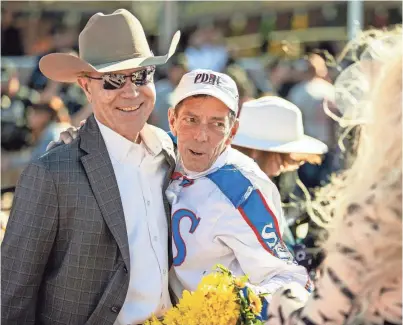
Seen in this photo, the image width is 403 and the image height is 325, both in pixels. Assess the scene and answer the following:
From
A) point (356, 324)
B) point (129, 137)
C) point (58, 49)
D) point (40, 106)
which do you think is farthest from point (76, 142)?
point (58, 49)

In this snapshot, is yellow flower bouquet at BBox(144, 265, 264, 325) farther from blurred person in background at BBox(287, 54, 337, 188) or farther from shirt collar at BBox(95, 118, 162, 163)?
A: blurred person in background at BBox(287, 54, 337, 188)

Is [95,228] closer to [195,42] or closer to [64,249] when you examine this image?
[64,249]

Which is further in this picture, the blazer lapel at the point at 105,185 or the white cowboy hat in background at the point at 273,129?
the white cowboy hat in background at the point at 273,129

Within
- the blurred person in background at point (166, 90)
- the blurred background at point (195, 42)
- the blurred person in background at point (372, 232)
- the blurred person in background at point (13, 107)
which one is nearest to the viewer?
the blurred person in background at point (372, 232)

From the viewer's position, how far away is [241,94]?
28.5ft

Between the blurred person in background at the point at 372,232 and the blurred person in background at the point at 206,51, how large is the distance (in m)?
7.73

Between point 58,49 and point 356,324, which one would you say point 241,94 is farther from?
point 356,324

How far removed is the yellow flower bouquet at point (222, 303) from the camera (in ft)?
11.5

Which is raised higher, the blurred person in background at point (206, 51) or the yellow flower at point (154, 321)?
the blurred person in background at point (206, 51)

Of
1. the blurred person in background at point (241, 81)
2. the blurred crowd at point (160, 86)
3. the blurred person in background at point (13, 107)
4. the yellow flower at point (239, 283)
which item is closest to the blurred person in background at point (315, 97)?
the blurred crowd at point (160, 86)

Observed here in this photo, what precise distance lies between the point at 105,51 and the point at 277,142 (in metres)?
1.50

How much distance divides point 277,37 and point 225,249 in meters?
7.34

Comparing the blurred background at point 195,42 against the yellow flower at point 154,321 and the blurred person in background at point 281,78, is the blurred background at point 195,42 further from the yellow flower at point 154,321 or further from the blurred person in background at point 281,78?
the yellow flower at point 154,321

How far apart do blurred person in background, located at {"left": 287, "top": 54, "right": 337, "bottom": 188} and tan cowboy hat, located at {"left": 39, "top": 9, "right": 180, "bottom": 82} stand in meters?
3.11
